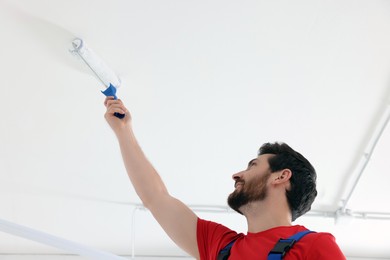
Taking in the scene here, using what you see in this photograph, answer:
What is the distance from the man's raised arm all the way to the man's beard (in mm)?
170

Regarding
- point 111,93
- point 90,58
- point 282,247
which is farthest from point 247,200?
point 90,58

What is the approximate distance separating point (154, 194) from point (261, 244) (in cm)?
47

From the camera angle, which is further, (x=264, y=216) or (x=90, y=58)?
(x=90, y=58)

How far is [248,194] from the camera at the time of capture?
178 centimetres

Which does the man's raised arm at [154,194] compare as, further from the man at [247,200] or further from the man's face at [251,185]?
the man's face at [251,185]

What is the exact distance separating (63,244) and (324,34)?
1470 millimetres

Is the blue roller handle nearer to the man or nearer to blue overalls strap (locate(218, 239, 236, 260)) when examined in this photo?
the man

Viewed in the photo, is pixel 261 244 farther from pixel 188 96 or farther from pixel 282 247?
pixel 188 96

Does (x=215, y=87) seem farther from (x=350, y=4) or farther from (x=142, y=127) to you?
(x=350, y=4)

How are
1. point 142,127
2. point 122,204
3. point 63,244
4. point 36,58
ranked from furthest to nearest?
point 122,204, point 142,127, point 36,58, point 63,244

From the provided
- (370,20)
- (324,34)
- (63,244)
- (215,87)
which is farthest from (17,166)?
(370,20)

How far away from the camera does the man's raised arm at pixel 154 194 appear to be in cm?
185

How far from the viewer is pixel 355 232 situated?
4.07 metres

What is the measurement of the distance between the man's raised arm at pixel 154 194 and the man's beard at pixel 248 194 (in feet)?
0.56
